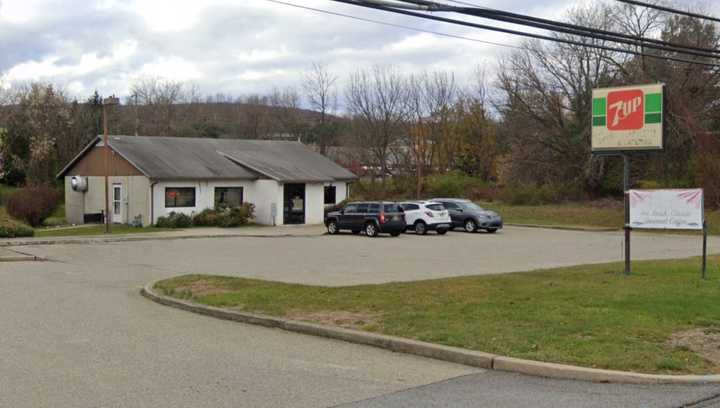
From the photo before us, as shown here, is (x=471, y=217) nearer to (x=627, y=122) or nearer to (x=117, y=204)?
(x=117, y=204)

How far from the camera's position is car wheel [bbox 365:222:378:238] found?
33.8 m

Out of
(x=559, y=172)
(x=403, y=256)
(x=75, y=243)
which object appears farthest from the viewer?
(x=559, y=172)

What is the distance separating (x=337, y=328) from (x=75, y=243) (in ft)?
69.5

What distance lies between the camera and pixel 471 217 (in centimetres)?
3819

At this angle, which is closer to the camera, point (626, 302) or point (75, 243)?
point (626, 302)

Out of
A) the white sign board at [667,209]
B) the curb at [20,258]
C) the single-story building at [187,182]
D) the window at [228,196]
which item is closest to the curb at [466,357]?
the white sign board at [667,209]

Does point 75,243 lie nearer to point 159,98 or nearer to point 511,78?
point 511,78

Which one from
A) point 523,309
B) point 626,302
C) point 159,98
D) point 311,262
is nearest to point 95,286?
point 311,262

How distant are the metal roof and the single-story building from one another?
0.06 m

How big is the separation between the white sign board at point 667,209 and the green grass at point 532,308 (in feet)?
3.46

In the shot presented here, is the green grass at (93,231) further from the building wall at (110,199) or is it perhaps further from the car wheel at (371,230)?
the car wheel at (371,230)

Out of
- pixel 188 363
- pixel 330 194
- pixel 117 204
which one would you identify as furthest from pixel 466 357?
pixel 330 194

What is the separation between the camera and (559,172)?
5534 cm

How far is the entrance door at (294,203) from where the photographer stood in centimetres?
4331
